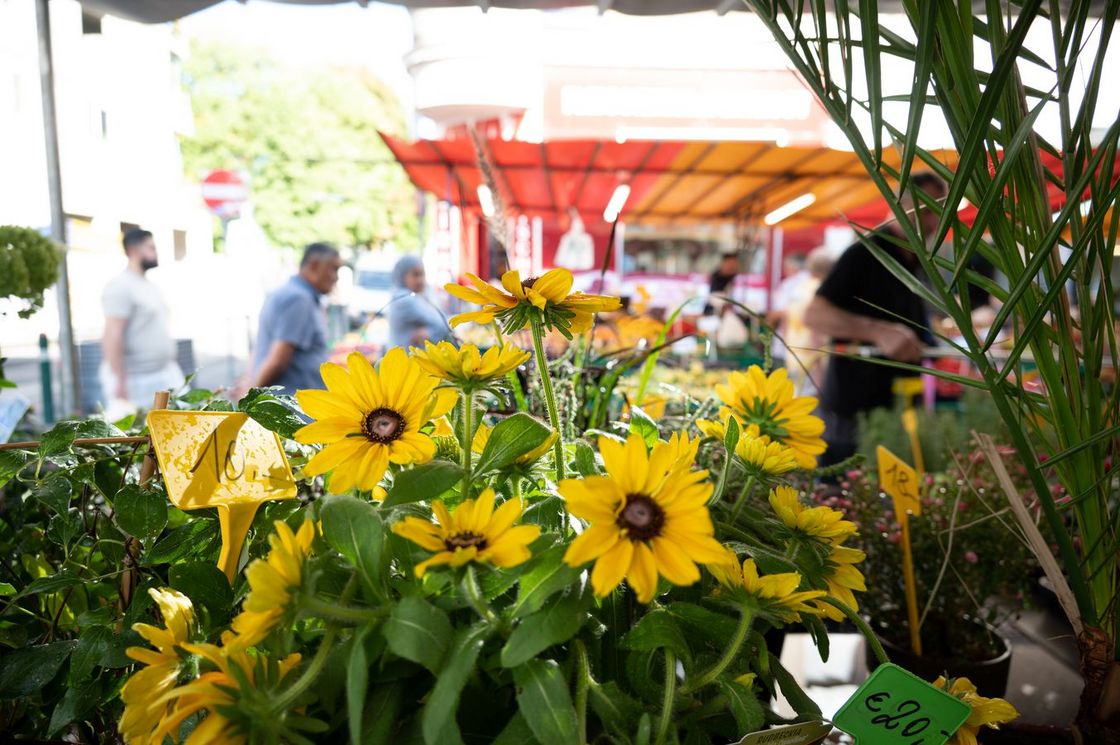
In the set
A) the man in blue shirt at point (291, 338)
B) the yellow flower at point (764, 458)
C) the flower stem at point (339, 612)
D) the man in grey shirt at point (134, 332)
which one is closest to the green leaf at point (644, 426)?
the yellow flower at point (764, 458)

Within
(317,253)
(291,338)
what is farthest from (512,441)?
(317,253)

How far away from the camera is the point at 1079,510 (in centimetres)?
67

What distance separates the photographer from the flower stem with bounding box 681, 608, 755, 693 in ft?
1.52

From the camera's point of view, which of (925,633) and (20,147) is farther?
(20,147)

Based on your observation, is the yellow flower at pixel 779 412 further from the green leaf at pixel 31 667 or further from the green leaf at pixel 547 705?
the green leaf at pixel 31 667

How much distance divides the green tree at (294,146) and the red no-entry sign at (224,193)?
13.1 meters

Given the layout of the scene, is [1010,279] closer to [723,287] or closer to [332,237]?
[723,287]

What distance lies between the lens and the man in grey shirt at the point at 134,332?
131 inches

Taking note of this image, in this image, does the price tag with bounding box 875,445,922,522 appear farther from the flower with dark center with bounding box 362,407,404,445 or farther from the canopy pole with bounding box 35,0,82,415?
the canopy pole with bounding box 35,0,82,415

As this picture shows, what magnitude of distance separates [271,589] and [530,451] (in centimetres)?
19

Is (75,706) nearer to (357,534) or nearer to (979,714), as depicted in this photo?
(357,534)

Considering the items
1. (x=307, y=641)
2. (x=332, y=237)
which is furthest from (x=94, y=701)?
(x=332, y=237)

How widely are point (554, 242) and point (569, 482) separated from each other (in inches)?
381

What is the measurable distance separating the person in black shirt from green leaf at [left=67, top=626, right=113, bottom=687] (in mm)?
2231
